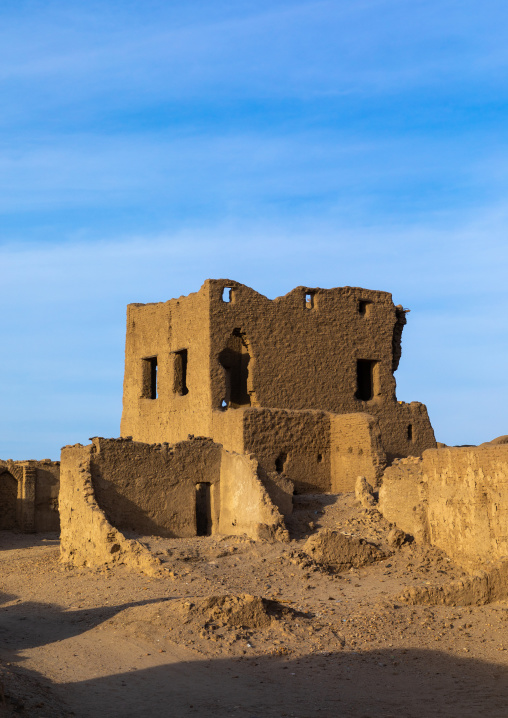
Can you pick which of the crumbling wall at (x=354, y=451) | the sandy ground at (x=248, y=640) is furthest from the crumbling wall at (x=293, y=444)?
the sandy ground at (x=248, y=640)

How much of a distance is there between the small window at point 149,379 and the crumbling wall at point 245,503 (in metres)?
6.58

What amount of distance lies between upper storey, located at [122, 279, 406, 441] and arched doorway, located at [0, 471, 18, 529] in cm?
418

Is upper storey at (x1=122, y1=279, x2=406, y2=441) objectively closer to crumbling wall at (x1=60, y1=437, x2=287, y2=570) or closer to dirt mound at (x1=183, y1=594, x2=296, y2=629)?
crumbling wall at (x1=60, y1=437, x2=287, y2=570)

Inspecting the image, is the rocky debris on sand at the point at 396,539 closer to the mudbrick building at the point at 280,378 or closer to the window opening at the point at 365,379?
the mudbrick building at the point at 280,378

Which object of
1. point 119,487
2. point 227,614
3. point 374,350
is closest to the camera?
point 227,614

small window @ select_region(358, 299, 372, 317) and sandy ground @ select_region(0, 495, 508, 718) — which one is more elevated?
small window @ select_region(358, 299, 372, 317)

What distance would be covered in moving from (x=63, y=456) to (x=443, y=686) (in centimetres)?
1186

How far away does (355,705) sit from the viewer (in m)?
10.1

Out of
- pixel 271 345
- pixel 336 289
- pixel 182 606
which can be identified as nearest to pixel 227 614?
pixel 182 606

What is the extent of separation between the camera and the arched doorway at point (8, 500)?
2806 cm

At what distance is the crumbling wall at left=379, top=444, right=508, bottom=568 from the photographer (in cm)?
1467

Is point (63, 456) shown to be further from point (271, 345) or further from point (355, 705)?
point (355, 705)

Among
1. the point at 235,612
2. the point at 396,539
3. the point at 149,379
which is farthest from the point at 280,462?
the point at 235,612

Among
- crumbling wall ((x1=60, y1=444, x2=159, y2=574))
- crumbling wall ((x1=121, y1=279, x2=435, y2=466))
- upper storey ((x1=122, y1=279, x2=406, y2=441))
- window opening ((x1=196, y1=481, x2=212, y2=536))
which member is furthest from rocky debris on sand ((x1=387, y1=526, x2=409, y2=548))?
upper storey ((x1=122, y1=279, x2=406, y2=441))
